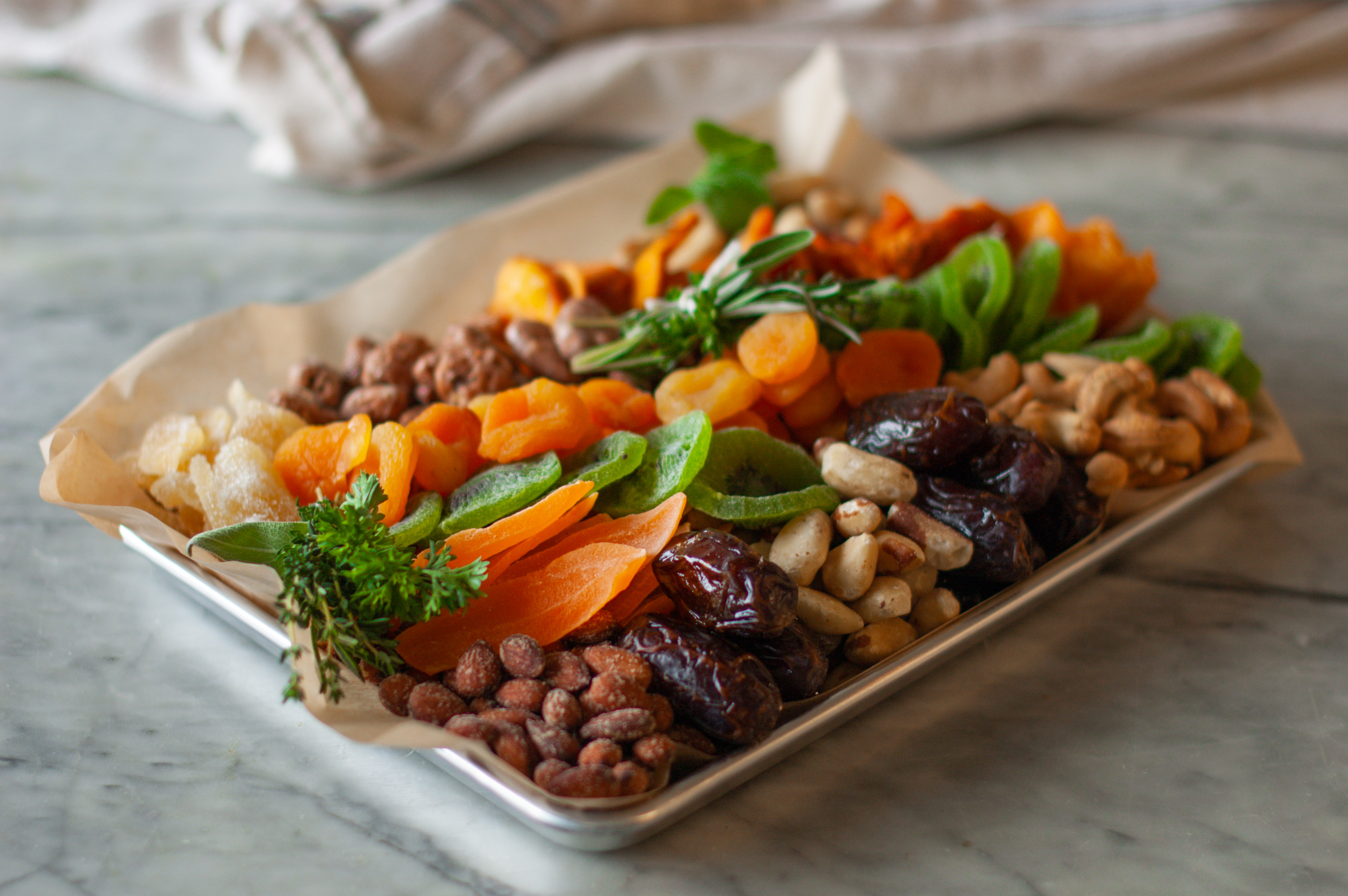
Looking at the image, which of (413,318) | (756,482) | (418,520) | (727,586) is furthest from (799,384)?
(413,318)

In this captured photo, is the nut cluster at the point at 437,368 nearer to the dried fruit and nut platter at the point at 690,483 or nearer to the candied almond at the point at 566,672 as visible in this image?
the dried fruit and nut platter at the point at 690,483

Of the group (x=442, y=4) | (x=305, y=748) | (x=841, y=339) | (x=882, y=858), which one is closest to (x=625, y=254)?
(x=841, y=339)

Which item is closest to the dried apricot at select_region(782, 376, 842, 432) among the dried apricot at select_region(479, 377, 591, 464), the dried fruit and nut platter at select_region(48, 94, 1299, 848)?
the dried fruit and nut platter at select_region(48, 94, 1299, 848)

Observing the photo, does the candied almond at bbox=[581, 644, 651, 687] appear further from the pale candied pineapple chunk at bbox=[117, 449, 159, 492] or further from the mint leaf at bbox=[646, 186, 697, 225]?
the mint leaf at bbox=[646, 186, 697, 225]

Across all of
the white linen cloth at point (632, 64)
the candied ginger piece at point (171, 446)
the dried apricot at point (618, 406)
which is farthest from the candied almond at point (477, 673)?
the white linen cloth at point (632, 64)

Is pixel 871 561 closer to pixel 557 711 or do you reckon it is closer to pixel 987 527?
pixel 987 527

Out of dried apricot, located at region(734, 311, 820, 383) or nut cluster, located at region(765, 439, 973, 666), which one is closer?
nut cluster, located at region(765, 439, 973, 666)
